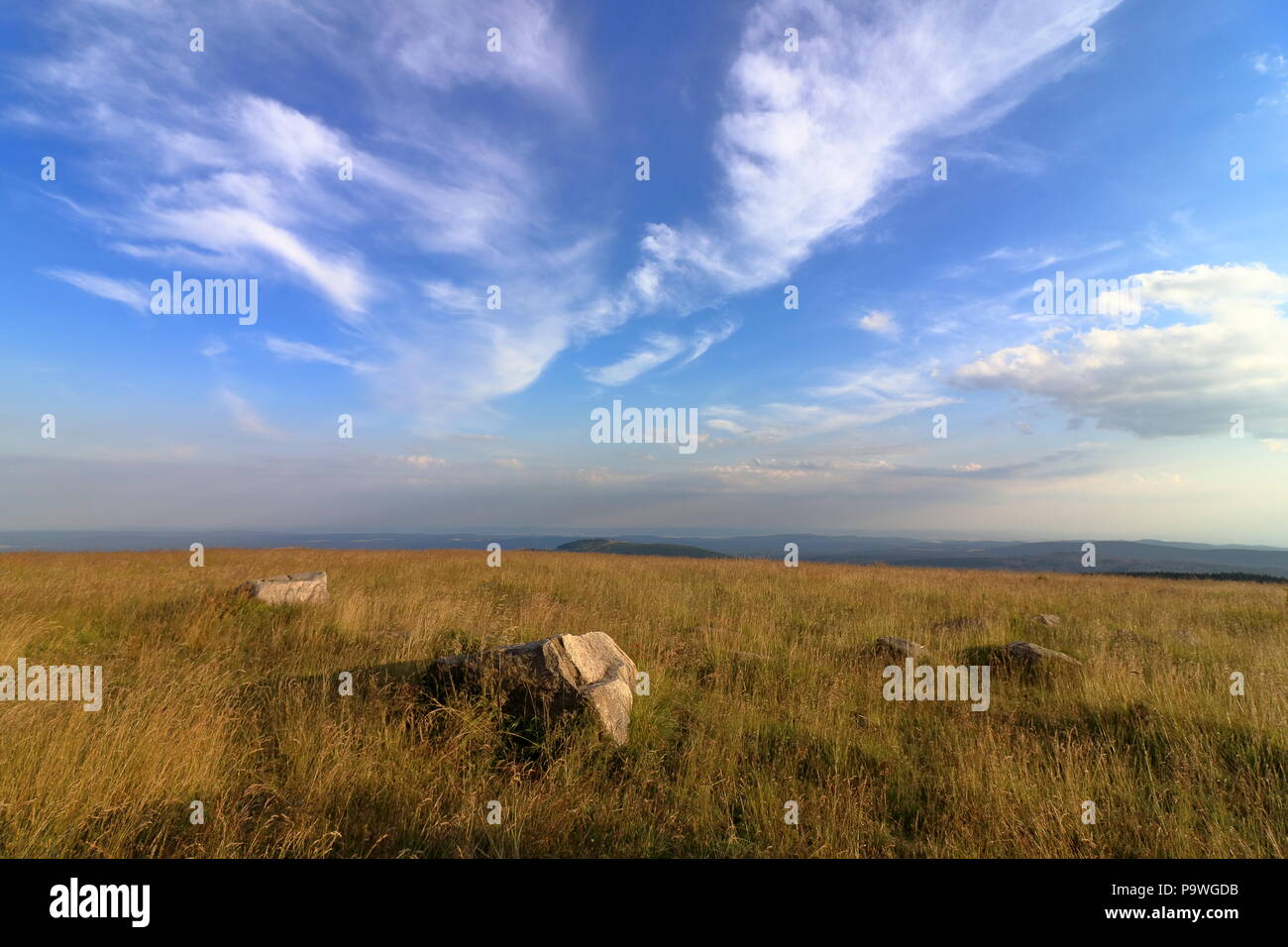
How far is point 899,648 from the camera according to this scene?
9102mm

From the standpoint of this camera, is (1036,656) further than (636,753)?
Yes

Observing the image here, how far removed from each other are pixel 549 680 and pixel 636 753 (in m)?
1.14

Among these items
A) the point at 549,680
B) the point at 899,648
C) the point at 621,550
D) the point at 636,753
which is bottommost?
the point at 621,550

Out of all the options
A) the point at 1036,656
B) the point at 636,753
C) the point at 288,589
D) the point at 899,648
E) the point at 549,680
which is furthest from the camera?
the point at 288,589

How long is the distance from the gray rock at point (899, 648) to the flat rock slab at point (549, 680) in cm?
534

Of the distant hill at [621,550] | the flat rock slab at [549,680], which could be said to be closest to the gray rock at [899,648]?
the flat rock slab at [549,680]

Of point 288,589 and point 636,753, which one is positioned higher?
point 288,589

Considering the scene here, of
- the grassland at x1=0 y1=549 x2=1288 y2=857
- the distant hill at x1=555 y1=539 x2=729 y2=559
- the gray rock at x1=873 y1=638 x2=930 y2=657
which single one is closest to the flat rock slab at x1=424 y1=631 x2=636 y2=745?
the grassland at x1=0 y1=549 x2=1288 y2=857

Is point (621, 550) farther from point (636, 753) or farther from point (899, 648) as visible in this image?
point (636, 753)

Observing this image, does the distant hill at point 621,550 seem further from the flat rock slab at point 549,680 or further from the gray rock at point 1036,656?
the flat rock slab at point 549,680

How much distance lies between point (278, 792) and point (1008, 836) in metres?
5.73

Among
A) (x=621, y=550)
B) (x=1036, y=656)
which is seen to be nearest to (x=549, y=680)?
(x=1036, y=656)

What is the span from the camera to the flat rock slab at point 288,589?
1042 centimetres
